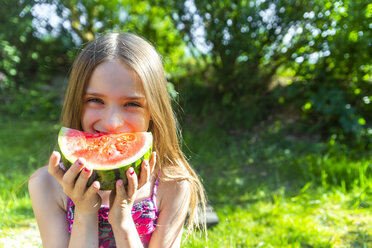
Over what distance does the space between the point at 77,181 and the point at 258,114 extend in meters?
4.38

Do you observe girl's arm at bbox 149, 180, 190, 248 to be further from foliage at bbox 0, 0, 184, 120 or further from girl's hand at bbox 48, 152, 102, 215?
foliage at bbox 0, 0, 184, 120

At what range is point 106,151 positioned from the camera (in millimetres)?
1778

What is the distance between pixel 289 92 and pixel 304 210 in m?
2.12

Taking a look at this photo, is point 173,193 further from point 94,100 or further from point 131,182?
point 94,100

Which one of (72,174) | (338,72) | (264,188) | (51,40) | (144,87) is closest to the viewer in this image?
(72,174)

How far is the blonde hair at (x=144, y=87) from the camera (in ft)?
6.52

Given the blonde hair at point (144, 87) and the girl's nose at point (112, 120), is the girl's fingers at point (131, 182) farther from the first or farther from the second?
the blonde hair at point (144, 87)

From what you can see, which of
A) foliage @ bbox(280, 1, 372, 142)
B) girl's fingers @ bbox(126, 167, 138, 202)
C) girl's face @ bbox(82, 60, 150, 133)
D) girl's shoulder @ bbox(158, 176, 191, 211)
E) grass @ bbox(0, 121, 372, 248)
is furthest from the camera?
foliage @ bbox(280, 1, 372, 142)

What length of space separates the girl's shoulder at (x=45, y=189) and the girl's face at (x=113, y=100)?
0.36 m

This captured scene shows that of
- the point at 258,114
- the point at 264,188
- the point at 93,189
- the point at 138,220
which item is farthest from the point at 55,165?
the point at 258,114

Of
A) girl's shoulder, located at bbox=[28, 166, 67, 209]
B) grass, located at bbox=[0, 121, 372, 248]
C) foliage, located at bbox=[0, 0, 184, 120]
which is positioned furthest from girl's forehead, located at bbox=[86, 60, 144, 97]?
foliage, located at bbox=[0, 0, 184, 120]

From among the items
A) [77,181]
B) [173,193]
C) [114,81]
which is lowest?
[173,193]

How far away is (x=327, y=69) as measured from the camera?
5074 mm

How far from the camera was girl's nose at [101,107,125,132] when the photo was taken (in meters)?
1.86
